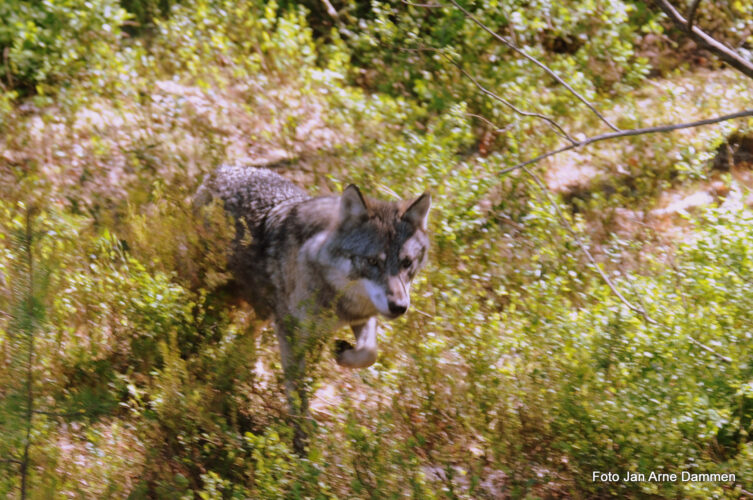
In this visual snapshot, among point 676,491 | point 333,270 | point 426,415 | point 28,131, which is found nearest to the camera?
point 676,491

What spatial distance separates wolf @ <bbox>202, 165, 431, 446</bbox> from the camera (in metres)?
4.44

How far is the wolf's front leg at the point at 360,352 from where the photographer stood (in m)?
4.56

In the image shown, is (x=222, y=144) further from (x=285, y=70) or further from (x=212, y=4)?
(x=212, y=4)

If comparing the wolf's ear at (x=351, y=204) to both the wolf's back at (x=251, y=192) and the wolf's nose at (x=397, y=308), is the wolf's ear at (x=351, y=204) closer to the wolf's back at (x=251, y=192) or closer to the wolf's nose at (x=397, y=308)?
the wolf's nose at (x=397, y=308)

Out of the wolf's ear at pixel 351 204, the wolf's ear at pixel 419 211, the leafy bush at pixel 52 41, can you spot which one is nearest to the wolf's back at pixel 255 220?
the wolf's ear at pixel 351 204

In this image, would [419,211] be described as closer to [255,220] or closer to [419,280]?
[419,280]

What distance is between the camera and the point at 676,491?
12.0 ft

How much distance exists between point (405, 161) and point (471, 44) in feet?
7.07

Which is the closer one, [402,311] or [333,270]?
[402,311]

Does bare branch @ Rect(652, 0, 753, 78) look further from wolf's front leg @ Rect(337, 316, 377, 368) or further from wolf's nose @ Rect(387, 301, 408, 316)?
wolf's front leg @ Rect(337, 316, 377, 368)

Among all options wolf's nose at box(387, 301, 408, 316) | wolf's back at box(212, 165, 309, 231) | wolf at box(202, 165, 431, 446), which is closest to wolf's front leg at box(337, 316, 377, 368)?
wolf at box(202, 165, 431, 446)

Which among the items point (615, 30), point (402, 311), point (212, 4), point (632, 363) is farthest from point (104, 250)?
point (615, 30)

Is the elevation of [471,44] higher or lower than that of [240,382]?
higher

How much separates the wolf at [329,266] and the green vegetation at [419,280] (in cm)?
21
